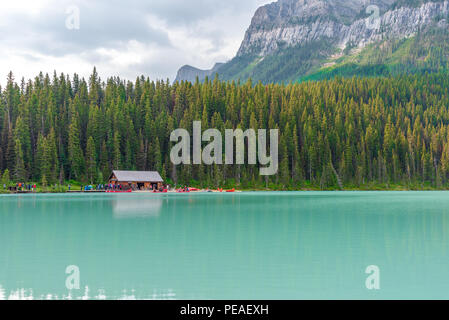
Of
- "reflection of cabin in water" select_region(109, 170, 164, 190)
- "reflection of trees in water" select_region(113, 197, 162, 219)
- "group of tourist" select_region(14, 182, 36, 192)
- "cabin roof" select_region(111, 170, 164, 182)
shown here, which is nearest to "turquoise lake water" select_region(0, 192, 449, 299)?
"reflection of trees in water" select_region(113, 197, 162, 219)

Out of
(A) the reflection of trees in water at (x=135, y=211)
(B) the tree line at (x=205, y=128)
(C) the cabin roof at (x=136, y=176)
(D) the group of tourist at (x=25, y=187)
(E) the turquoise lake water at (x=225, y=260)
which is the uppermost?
Result: (B) the tree line at (x=205, y=128)

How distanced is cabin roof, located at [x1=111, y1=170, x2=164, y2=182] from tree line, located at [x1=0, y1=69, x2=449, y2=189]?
4948mm

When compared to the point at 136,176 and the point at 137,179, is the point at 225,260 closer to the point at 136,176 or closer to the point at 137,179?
the point at 137,179

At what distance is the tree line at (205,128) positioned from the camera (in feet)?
351

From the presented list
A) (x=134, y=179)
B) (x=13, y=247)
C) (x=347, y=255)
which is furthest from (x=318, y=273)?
(x=134, y=179)

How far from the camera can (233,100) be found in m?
142

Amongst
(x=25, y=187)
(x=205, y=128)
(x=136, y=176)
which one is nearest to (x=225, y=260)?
(x=136, y=176)

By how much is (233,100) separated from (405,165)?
209ft

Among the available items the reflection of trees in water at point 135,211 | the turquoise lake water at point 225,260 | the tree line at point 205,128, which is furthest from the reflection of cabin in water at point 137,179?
the turquoise lake water at point 225,260

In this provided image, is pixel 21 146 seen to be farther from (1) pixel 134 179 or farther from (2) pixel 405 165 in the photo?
(2) pixel 405 165

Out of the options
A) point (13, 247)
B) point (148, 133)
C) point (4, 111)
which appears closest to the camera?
point (13, 247)

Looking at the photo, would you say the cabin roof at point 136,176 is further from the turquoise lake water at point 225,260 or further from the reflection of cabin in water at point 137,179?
the turquoise lake water at point 225,260

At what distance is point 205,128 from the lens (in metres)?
125
